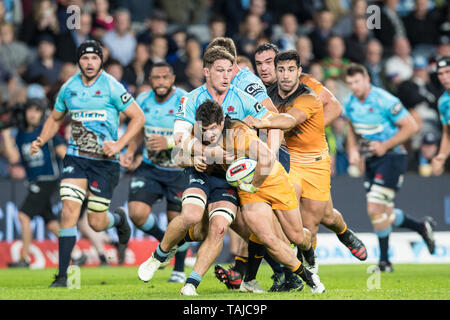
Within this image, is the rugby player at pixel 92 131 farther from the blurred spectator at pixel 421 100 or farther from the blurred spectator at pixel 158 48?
the blurred spectator at pixel 421 100

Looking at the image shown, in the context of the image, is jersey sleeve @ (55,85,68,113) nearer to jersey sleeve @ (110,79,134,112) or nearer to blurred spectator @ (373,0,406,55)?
jersey sleeve @ (110,79,134,112)

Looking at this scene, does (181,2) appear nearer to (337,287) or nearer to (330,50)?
(330,50)

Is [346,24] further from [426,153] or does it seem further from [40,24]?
[40,24]

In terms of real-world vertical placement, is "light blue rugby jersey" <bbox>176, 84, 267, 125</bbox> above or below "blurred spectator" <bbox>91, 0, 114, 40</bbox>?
below

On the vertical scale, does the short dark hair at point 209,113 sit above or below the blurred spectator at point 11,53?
below

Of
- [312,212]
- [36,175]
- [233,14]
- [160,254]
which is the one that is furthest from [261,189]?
[233,14]

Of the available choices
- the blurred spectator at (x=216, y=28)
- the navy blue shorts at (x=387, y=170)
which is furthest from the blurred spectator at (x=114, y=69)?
the navy blue shorts at (x=387, y=170)

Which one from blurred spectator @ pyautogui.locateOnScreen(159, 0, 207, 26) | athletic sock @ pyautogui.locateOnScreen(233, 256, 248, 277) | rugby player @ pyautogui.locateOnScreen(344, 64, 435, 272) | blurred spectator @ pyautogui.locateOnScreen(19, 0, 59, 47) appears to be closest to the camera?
athletic sock @ pyautogui.locateOnScreen(233, 256, 248, 277)

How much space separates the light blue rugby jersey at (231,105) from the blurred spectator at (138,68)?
7.30 meters

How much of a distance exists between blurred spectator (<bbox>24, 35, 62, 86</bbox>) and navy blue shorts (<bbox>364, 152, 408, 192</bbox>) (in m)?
6.80

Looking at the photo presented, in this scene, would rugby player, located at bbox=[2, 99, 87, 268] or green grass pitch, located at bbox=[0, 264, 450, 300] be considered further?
rugby player, located at bbox=[2, 99, 87, 268]

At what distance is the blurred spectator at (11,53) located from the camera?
16.3 meters

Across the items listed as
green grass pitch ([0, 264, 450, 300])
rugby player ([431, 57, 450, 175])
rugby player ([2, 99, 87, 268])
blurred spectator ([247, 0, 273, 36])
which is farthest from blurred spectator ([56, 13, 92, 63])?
rugby player ([431, 57, 450, 175])

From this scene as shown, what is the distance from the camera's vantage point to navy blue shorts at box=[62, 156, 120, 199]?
393 inches
